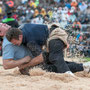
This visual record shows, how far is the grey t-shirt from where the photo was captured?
462cm

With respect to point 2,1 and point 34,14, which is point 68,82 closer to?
point 34,14

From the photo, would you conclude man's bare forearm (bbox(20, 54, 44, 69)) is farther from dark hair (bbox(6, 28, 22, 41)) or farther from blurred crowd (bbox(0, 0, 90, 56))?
blurred crowd (bbox(0, 0, 90, 56))

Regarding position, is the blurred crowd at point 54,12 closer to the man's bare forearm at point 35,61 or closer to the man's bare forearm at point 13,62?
the man's bare forearm at point 35,61

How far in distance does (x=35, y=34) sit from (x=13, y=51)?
0.55 metres

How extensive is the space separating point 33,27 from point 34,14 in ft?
A: 46.3

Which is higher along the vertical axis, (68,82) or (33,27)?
(33,27)

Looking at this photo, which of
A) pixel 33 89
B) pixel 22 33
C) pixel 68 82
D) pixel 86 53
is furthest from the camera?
pixel 86 53

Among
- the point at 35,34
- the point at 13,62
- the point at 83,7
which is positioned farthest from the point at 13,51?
the point at 83,7

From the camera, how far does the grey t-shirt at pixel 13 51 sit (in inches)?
182

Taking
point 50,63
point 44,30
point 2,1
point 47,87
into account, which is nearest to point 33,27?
point 44,30

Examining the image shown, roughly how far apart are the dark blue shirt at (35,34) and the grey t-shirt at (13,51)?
0.23 meters

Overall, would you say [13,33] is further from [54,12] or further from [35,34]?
[54,12]

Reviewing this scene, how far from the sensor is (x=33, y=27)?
14.9 ft

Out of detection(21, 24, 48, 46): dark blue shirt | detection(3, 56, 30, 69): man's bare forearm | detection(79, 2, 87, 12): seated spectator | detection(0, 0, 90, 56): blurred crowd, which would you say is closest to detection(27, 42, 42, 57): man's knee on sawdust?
detection(21, 24, 48, 46): dark blue shirt
